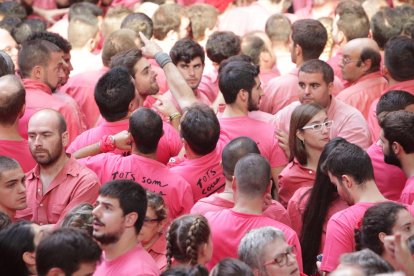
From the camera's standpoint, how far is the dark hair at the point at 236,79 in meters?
9.26

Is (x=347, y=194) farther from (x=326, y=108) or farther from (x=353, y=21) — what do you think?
(x=353, y=21)

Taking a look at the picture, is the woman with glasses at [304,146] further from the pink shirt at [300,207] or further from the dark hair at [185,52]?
the dark hair at [185,52]

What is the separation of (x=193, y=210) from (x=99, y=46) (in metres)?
5.61

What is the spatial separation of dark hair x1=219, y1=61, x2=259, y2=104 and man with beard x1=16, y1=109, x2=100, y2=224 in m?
1.55

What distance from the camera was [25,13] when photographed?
45.6 ft

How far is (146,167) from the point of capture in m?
8.25

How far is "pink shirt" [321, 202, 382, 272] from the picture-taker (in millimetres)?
7348

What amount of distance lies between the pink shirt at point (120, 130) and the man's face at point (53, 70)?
0.79 meters

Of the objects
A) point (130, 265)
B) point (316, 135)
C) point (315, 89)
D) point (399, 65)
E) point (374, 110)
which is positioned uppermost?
point (399, 65)

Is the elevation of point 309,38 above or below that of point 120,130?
above

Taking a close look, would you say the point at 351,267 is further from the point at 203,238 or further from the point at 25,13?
the point at 25,13

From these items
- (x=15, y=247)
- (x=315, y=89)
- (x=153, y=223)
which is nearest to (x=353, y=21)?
(x=315, y=89)

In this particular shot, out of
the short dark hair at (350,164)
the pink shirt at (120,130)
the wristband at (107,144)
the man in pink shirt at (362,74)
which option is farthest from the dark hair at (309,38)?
the short dark hair at (350,164)

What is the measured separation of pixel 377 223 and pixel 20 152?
8.95ft
